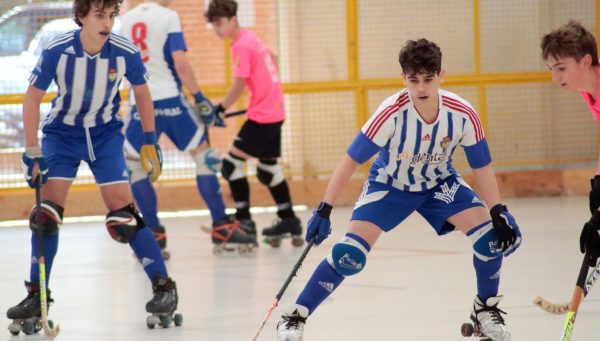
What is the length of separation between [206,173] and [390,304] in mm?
2176

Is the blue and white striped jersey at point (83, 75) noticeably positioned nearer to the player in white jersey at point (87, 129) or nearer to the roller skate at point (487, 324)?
the player in white jersey at point (87, 129)

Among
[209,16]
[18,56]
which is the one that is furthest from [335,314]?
[18,56]

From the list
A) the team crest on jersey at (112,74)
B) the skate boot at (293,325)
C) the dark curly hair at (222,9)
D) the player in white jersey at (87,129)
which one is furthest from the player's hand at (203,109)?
the skate boot at (293,325)

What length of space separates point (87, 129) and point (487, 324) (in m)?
1.86

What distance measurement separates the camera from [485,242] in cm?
407

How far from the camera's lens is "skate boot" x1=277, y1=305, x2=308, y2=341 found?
4.05 meters

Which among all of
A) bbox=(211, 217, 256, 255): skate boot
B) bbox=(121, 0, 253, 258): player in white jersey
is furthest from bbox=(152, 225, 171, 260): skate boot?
bbox=(211, 217, 256, 255): skate boot

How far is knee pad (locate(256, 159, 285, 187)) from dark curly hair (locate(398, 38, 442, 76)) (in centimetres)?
329

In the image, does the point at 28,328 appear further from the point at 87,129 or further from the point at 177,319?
the point at 87,129

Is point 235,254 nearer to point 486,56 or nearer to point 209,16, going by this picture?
point 209,16

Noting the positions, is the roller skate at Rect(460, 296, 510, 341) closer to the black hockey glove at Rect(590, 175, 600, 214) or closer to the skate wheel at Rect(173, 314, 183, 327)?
the black hockey glove at Rect(590, 175, 600, 214)

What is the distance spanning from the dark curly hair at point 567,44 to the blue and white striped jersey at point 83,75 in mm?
1777

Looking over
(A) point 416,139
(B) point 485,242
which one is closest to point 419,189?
(A) point 416,139

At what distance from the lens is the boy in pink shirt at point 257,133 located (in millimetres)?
7148
